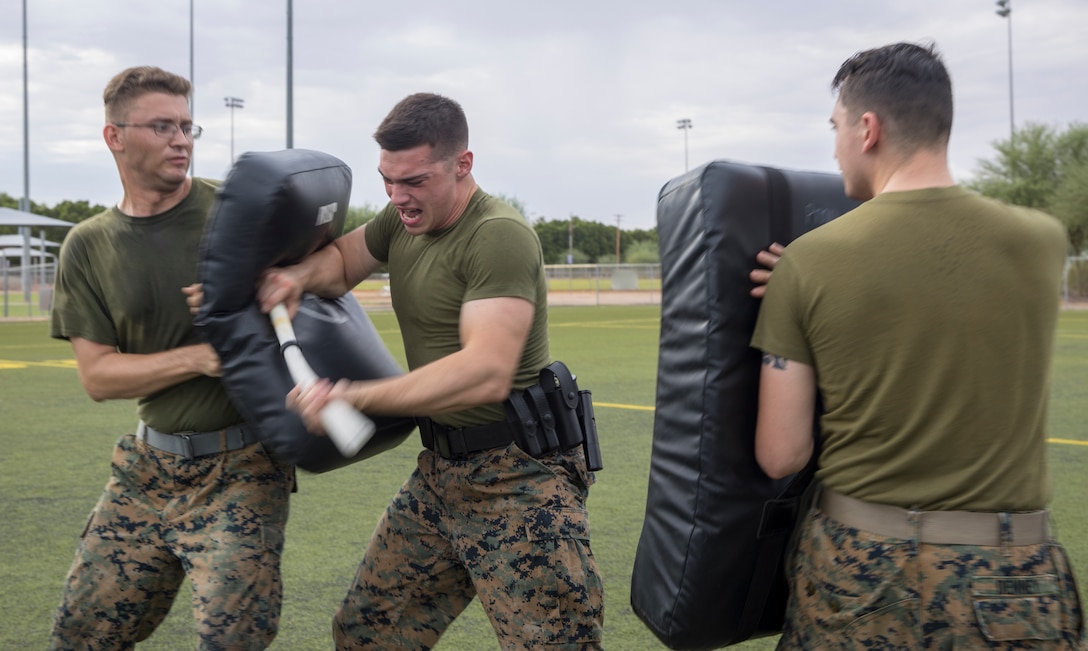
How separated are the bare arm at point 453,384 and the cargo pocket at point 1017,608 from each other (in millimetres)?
1158

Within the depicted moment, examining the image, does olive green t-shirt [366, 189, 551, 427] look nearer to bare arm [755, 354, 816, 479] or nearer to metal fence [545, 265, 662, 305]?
bare arm [755, 354, 816, 479]

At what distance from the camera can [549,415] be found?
9.25 ft

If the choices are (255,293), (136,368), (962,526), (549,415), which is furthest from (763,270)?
(136,368)

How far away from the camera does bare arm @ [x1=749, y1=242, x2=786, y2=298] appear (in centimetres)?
209

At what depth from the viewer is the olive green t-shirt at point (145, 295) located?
10.0ft

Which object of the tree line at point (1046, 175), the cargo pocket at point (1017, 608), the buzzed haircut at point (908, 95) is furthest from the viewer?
the tree line at point (1046, 175)

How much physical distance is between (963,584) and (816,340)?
0.51 meters

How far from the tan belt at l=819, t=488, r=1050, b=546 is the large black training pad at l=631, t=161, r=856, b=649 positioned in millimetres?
251

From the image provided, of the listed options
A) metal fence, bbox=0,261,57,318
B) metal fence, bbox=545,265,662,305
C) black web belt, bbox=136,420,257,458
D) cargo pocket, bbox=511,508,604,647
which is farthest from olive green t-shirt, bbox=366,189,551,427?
metal fence, bbox=545,265,662,305

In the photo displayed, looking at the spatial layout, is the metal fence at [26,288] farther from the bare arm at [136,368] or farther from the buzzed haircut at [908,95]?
the buzzed haircut at [908,95]

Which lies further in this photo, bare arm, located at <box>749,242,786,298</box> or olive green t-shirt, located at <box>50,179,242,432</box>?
olive green t-shirt, located at <box>50,179,242,432</box>

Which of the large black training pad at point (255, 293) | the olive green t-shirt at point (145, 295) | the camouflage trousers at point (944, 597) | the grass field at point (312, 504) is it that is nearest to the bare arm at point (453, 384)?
the large black training pad at point (255, 293)

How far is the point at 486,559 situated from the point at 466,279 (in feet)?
2.39

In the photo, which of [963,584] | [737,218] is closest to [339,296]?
[737,218]
